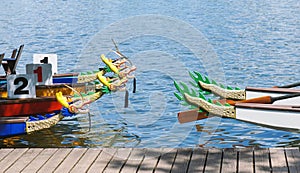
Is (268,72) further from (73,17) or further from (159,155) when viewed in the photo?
(73,17)

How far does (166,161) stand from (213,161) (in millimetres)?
329

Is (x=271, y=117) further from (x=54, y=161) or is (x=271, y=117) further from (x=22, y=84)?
(x=22, y=84)

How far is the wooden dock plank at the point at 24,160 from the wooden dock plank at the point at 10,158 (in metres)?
0.03

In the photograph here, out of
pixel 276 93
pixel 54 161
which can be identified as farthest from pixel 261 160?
pixel 276 93

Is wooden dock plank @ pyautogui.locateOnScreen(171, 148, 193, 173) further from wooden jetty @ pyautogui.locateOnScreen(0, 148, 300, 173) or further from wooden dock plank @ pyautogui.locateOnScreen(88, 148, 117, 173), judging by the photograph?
wooden dock plank @ pyautogui.locateOnScreen(88, 148, 117, 173)

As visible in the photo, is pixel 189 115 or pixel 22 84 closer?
pixel 189 115

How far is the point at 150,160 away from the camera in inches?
191

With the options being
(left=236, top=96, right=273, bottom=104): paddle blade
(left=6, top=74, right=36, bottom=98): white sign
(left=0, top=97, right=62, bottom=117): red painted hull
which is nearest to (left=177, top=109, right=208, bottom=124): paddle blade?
(left=236, top=96, right=273, bottom=104): paddle blade

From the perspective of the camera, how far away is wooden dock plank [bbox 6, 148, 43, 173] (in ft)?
15.6

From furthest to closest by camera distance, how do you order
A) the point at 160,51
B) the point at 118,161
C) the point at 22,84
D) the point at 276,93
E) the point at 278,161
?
the point at 160,51
the point at 22,84
the point at 276,93
the point at 118,161
the point at 278,161

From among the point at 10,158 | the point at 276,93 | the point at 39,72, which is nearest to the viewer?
the point at 10,158

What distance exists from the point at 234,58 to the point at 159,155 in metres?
7.93

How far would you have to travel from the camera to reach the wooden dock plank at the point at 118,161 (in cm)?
470

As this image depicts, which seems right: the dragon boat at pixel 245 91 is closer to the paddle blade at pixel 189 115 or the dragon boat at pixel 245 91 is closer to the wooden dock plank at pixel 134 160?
the paddle blade at pixel 189 115
